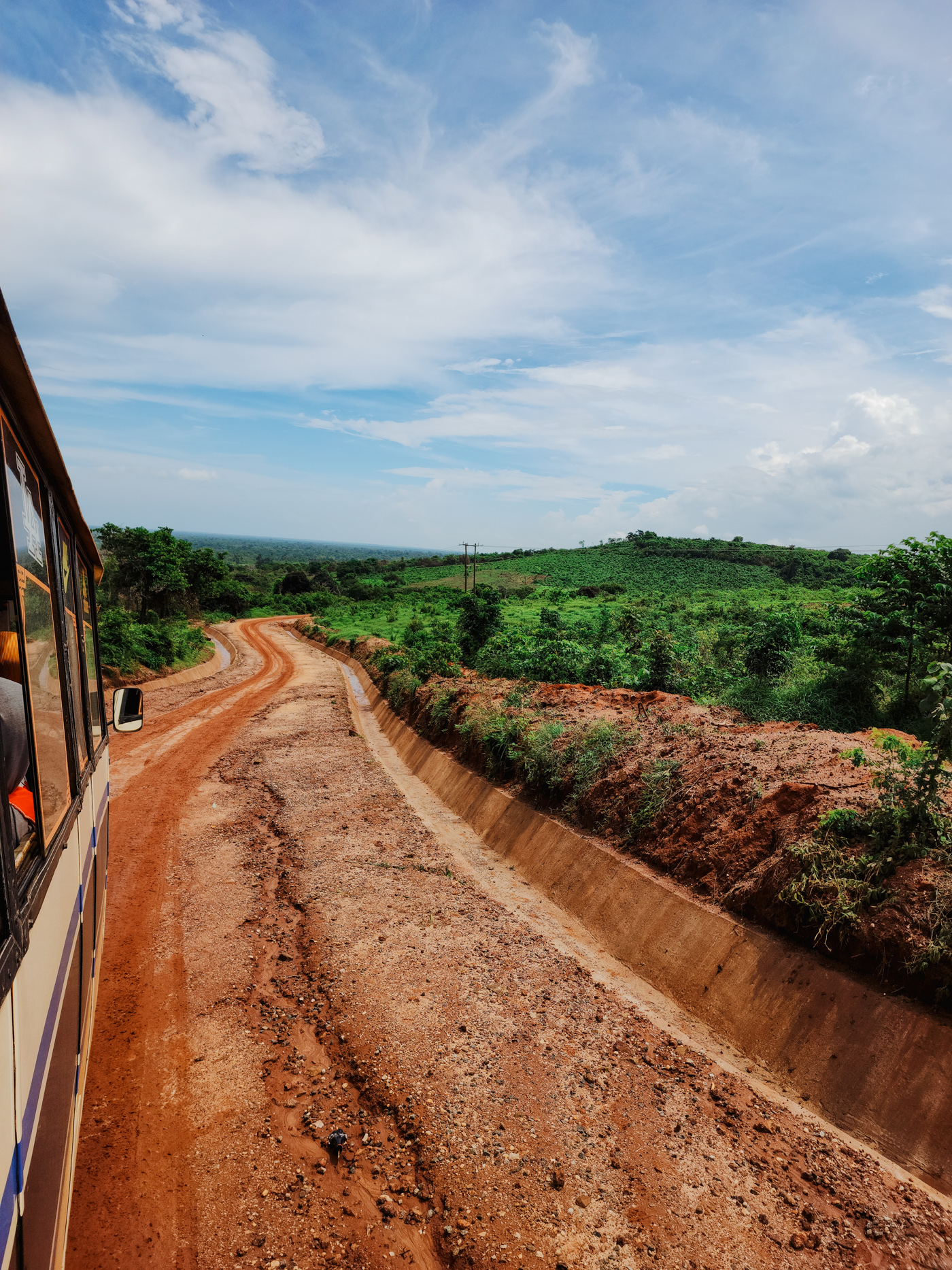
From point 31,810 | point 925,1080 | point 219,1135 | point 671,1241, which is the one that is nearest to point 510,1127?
point 671,1241

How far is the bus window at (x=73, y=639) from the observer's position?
14.8 feet

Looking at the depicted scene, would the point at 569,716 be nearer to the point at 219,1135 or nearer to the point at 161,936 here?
the point at 161,936

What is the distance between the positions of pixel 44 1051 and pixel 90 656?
3.90 metres

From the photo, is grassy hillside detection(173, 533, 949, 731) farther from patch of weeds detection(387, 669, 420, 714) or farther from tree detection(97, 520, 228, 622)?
tree detection(97, 520, 228, 622)

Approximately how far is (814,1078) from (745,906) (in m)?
2.08

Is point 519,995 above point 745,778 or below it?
below

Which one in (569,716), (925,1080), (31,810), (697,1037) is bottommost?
(697,1037)

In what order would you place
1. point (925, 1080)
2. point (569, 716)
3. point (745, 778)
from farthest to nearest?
1. point (569, 716)
2. point (745, 778)
3. point (925, 1080)

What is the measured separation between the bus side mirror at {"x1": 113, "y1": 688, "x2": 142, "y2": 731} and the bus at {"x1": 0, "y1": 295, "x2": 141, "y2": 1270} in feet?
3.22

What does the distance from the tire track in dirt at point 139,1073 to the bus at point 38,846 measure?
4.60ft

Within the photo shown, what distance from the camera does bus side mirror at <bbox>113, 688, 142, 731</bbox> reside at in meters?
5.82

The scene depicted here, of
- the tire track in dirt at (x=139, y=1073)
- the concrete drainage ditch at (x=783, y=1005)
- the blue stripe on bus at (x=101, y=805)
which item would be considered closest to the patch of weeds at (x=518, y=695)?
the concrete drainage ditch at (x=783, y=1005)

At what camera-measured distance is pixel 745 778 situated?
10.2 meters

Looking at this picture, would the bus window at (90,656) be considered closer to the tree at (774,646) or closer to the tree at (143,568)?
the tree at (774,646)
